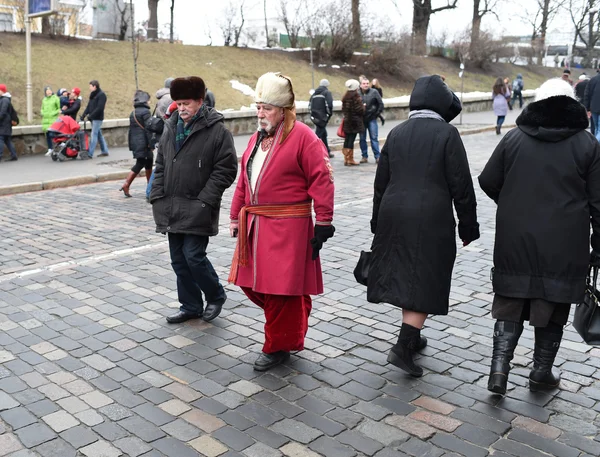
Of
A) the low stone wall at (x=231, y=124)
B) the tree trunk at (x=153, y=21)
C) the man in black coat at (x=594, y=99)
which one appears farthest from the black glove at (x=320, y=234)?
the tree trunk at (x=153, y=21)

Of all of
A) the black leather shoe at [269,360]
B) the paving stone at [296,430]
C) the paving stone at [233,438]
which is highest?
the black leather shoe at [269,360]

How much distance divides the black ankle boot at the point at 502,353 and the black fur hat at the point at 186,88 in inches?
103

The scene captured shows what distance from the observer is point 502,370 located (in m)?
4.21

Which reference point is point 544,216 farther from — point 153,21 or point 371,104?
point 153,21

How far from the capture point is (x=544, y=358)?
14.2ft

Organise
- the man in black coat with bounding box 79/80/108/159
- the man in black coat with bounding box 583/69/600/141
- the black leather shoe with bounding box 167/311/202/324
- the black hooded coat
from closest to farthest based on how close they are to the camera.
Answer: the black hooded coat, the black leather shoe with bounding box 167/311/202/324, the man in black coat with bounding box 583/69/600/141, the man in black coat with bounding box 79/80/108/159

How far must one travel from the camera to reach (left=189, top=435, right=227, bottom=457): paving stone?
3695 millimetres

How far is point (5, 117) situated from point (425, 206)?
12921 millimetres

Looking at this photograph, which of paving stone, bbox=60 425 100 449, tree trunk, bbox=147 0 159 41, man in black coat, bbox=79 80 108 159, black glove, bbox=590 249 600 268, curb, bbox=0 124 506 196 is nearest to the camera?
paving stone, bbox=60 425 100 449

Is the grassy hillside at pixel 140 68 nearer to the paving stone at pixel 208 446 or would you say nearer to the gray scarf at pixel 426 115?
the gray scarf at pixel 426 115

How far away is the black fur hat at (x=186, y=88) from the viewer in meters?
5.25

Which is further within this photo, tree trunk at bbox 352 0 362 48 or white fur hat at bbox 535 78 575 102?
tree trunk at bbox 352 0 362 48

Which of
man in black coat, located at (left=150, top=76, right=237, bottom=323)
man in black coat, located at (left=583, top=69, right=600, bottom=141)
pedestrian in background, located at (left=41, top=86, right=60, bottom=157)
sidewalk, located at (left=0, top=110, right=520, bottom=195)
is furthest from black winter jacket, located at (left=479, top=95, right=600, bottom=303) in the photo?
pedestrian in background, located at (left=41, top=86, right=60, bottom=157)

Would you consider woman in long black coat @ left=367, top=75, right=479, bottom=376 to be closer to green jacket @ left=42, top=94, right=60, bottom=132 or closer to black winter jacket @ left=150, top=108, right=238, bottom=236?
black winter jacket @ left=150, top=108, right=238, bottom=236
